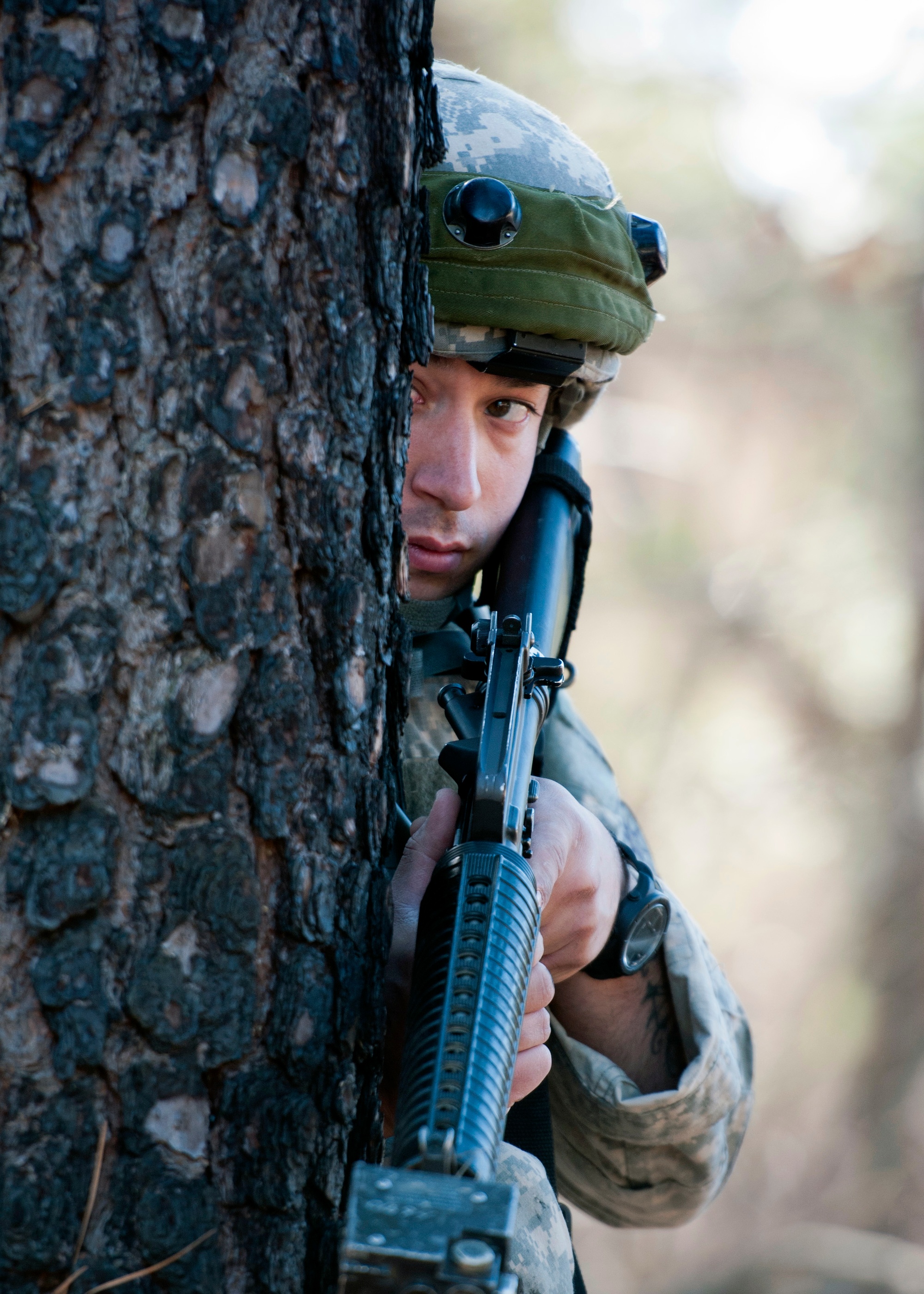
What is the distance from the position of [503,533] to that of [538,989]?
833 mm

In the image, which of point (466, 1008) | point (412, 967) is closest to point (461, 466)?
point (412, 967)

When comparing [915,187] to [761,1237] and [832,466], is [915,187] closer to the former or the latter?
[832,466]

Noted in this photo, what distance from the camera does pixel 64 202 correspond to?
0.98 m

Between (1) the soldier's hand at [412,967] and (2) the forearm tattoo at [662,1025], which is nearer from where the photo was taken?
(1) the soldier's hand at [412,967]

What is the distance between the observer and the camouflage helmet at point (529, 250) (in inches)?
70.6

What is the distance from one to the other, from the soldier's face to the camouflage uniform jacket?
157 millimetres

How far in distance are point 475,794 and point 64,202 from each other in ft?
2.24

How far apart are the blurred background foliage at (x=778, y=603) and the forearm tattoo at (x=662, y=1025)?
24.7 ft

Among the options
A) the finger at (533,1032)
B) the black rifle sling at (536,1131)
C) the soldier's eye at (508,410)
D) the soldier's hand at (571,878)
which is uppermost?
the soldier's eye at (508,410)

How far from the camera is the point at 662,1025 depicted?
6.33 feet

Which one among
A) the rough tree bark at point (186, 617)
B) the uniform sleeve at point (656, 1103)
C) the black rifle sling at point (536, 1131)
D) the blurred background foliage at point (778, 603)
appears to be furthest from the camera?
the blurred background foliage at point (778, 603)

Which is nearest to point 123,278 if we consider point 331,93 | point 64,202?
point 64,202

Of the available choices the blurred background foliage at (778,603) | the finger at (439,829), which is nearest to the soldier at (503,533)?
the finger at (439,829)

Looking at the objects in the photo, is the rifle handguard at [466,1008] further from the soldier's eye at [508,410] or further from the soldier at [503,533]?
the soldier's eye at [508,410]
